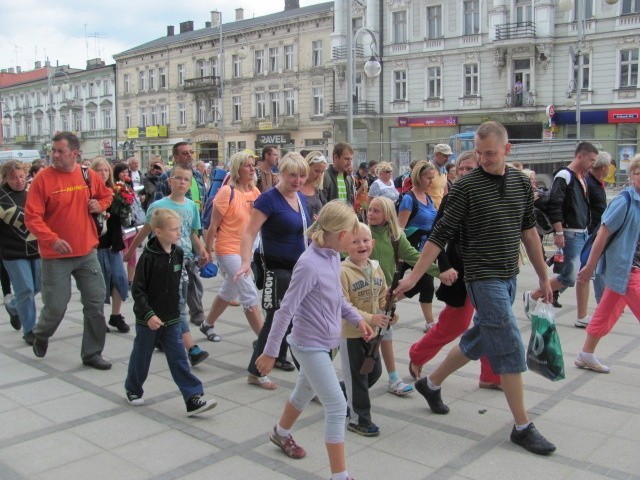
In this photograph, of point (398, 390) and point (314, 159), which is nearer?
point (398, 390)

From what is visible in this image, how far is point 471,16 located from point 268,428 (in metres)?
34.7

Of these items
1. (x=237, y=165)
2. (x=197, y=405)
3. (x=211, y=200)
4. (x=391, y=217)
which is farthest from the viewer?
(x=211, y=200)

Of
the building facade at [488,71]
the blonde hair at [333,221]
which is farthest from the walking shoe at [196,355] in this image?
the building facade at [488,71]

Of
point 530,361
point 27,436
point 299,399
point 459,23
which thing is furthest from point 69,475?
point 459,23

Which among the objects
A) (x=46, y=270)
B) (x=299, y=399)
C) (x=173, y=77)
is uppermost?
(x=173, y=77)

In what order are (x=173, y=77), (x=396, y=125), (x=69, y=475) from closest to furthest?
1. (x=69, y=475)
2. (x=396, y=125)
3. (x=173, y=77)

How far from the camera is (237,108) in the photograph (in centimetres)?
4819

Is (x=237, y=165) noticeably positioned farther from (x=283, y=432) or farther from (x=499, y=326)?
(x=499, y=326)

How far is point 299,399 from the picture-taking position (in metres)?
4.06

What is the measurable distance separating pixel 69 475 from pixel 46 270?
2448 millimetres

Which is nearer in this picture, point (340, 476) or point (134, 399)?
point (340, 476)

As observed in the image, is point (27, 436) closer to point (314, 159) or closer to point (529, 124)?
point (314, 159)

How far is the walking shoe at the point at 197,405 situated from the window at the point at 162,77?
51.2 m

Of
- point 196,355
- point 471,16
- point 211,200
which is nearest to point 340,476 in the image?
point 196,355
